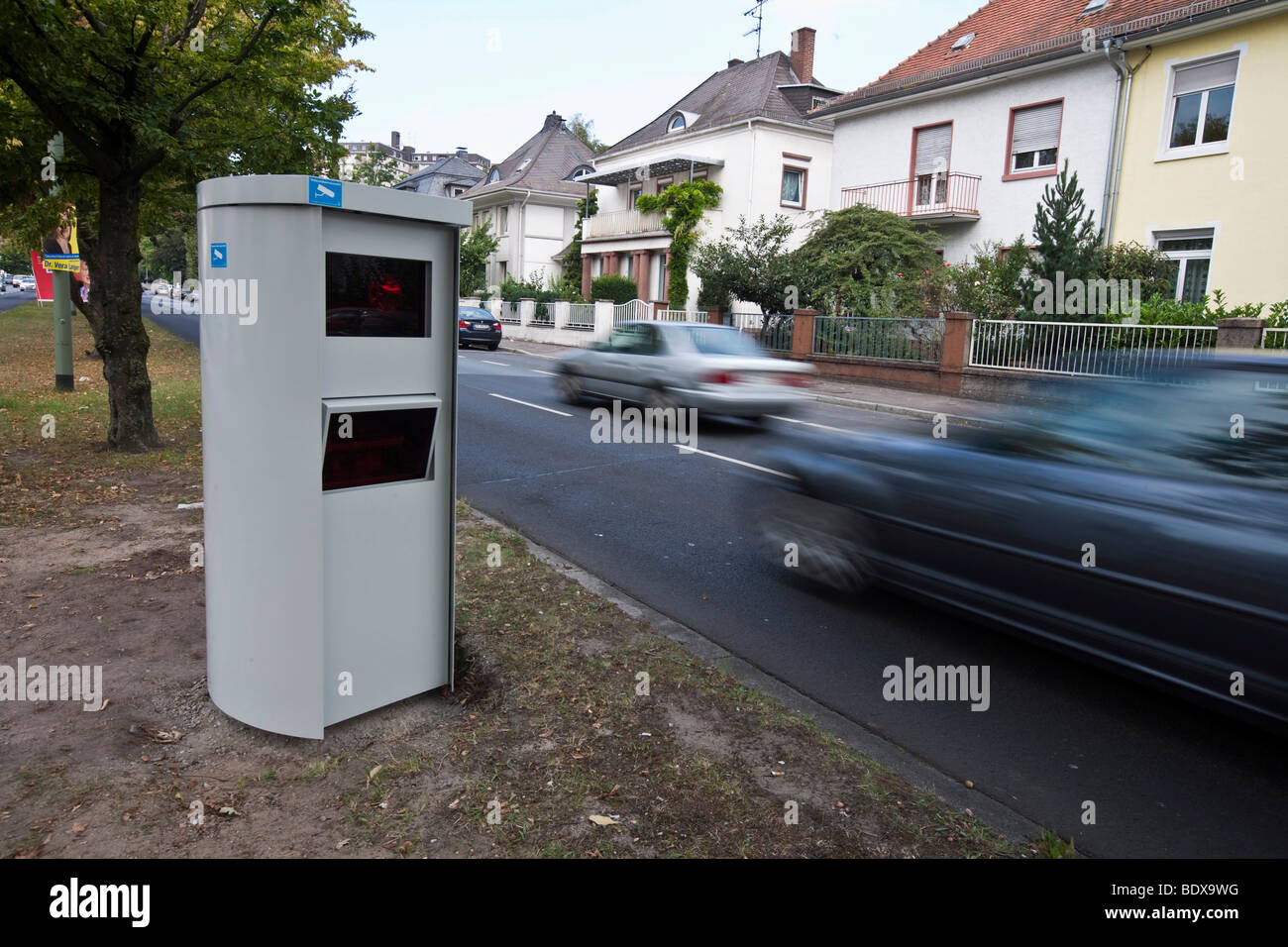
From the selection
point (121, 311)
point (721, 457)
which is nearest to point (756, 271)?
point (721, 457)

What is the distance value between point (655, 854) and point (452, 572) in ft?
5.20

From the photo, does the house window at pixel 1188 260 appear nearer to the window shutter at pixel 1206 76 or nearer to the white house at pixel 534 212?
the window shutter at pixel 1206 76

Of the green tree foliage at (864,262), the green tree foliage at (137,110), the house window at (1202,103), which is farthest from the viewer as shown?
the green tree foliage at (864,262)

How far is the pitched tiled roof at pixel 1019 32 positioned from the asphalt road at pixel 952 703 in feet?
63.9

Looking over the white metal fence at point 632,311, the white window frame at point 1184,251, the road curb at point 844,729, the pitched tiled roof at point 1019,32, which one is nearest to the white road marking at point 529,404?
the road curb at point 844,729

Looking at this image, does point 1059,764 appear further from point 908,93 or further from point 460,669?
point 908,93

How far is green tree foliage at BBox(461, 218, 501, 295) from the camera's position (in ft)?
169

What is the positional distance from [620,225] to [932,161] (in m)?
17.3

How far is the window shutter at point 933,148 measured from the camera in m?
26.5

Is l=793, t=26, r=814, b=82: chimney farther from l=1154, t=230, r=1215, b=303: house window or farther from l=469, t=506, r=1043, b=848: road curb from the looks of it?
l=469, t=506, r=1043, b=848: road curb

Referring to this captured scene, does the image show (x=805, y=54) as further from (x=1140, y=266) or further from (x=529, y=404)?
(x=529, y=404)

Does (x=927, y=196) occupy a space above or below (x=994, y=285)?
above

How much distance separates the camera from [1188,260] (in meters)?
20.9

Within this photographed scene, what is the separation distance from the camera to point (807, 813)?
3.25m
